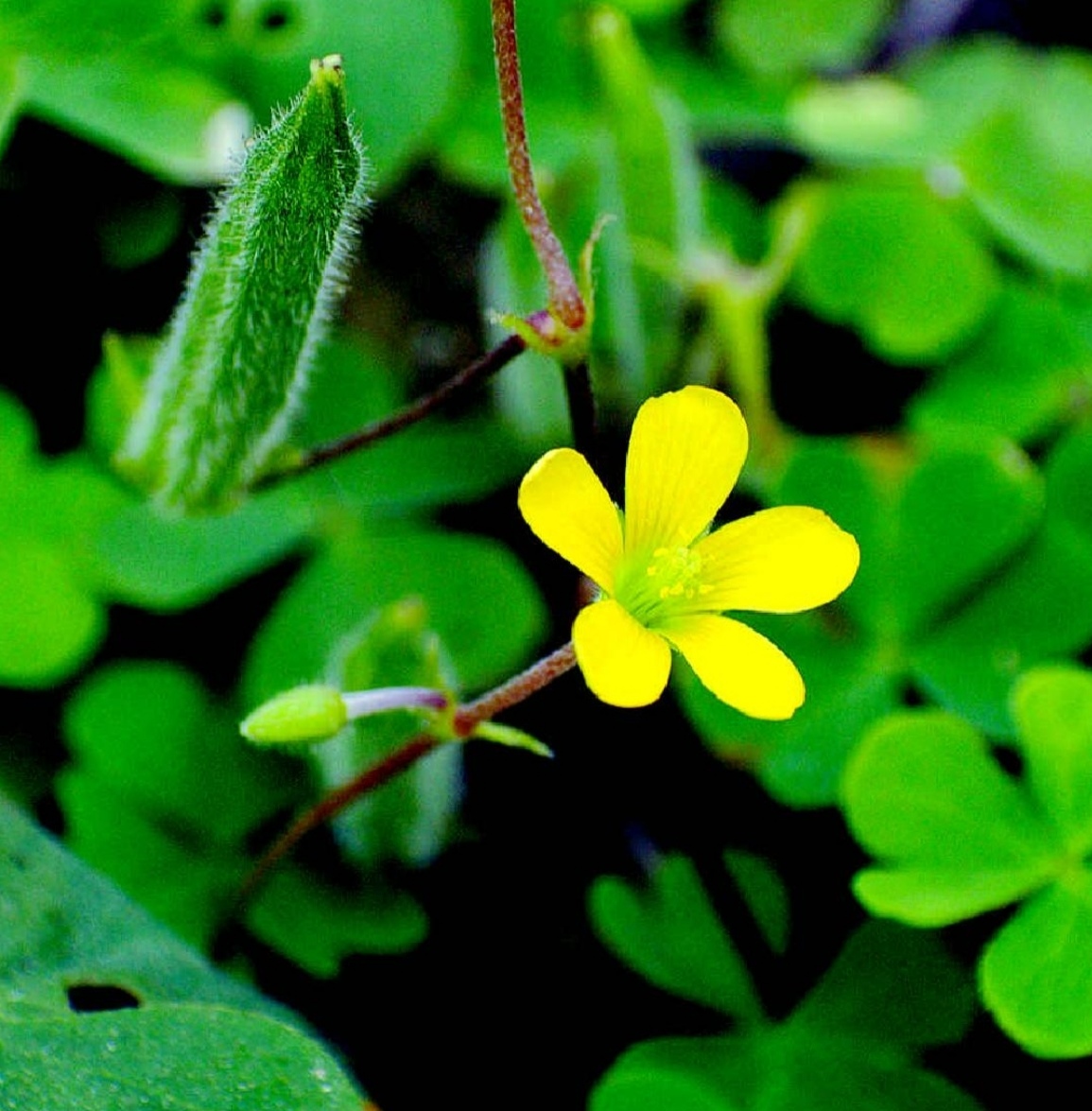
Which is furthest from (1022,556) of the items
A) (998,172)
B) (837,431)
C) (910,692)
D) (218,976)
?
(218,976)

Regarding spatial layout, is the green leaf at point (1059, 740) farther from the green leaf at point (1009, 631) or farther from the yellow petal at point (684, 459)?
the yellow petal at point (684, 459)

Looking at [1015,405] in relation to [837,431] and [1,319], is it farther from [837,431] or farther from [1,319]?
[1,319]

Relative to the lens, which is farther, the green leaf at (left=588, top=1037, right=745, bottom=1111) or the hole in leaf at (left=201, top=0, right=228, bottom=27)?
the hole in leaf at (left=201, top=0, right=228, bottom=27)

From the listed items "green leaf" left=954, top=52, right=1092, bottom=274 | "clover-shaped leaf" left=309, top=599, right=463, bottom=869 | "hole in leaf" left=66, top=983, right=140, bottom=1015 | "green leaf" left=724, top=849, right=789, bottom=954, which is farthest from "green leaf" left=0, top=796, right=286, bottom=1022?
"green leaf" left=954, top=52, right=1092, bottom=274

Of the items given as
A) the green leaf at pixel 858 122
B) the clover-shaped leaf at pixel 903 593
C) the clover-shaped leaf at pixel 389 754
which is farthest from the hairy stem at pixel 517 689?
the green leaf at pixel 858 122

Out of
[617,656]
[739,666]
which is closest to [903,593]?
[739,666]

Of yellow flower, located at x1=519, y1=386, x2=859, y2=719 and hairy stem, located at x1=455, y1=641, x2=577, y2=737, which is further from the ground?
yellow flower, located at x1=519, y1=386, x2=859, y2=719

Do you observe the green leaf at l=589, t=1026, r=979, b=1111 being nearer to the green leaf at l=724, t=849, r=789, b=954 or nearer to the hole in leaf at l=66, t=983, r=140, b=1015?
the green leaf at l=724, t=849, r=789, b=954
